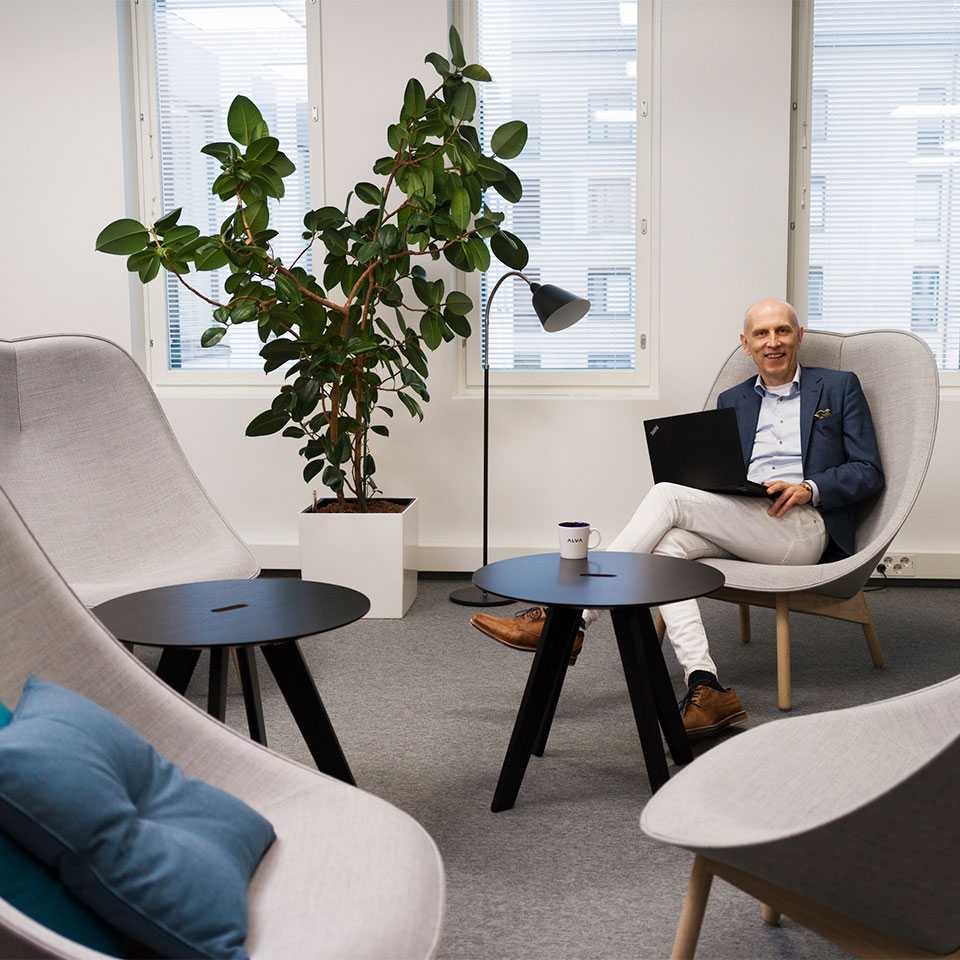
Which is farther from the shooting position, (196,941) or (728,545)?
(728,545)

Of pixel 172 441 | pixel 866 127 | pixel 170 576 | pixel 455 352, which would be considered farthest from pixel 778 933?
pixel 866 127

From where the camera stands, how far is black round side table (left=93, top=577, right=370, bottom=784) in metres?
1.98

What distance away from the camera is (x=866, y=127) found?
15.0 ft

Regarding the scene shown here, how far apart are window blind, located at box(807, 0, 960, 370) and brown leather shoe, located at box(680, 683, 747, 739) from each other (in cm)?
250

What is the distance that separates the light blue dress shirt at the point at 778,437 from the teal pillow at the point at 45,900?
2677mm

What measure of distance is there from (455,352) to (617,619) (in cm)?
259

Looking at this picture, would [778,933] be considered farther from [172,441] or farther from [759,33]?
[759,33]

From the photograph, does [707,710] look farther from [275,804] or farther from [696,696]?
[275,804]

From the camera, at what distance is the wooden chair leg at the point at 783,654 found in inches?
116

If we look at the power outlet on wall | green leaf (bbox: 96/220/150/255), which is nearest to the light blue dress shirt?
the power outlet on wall

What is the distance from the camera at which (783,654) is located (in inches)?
116

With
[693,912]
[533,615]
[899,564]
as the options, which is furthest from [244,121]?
[693,912]

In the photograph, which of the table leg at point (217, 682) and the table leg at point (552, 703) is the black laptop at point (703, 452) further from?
the table leg at point (217, 682)

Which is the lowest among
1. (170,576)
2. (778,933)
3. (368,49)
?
(778,933)
